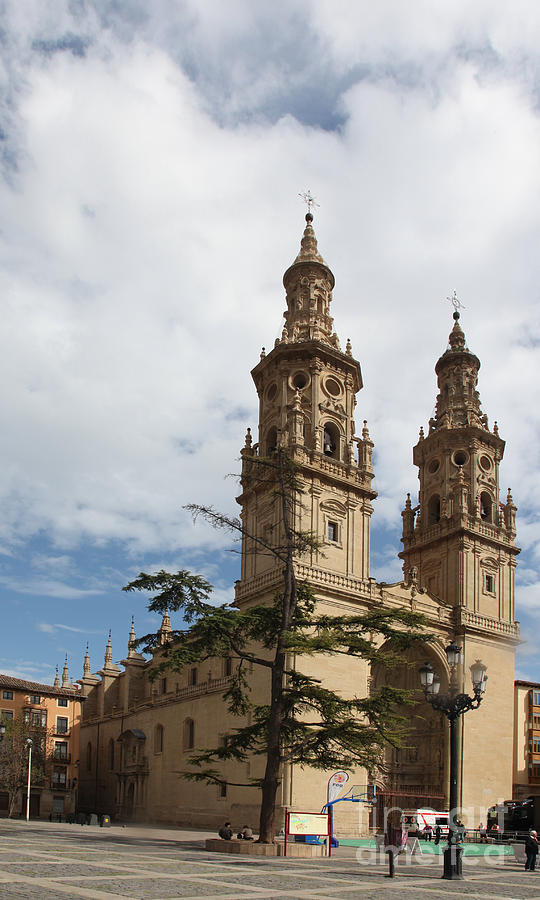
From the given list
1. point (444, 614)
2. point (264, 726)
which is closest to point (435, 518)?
point (444, 614)

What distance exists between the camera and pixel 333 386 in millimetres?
51344

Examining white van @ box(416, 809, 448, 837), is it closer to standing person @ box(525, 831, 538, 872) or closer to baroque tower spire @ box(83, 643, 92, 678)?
standing person @ box(525, 831, 538, 872)

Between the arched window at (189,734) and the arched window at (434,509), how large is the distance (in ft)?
69.0

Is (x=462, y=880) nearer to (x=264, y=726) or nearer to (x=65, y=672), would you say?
(x=264, y=726)

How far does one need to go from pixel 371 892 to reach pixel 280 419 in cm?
3567

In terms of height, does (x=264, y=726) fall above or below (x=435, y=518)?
below

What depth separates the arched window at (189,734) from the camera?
53.0 metres

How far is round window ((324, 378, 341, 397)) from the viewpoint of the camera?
167 ft

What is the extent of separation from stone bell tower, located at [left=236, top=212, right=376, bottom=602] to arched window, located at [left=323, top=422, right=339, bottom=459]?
59 millimetres

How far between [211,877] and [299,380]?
35.8 metres

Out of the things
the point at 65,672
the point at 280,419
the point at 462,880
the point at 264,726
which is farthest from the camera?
the point at 65,672

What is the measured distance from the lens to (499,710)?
52.1m

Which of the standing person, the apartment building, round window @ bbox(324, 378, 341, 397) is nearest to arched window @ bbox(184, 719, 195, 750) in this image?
the apartment building

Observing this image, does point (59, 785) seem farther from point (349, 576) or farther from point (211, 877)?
point (211, 877)
